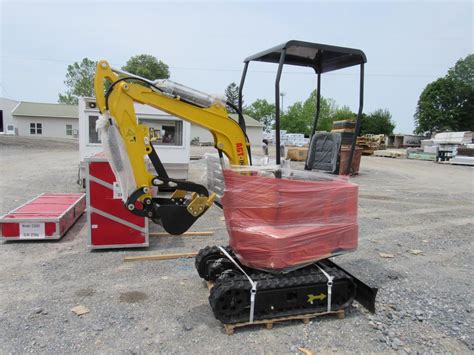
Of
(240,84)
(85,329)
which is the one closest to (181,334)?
(85,329)

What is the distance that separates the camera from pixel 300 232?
146 inches

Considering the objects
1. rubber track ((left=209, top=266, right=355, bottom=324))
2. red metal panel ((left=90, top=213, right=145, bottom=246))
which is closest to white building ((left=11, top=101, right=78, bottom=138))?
red metal panel ((left=90, top=213, right=145, bottom=246))

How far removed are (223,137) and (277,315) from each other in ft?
6.10

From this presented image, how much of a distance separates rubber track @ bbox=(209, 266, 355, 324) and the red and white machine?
7.81 ft

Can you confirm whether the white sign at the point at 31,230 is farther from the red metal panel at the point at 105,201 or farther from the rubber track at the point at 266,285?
the rubber track at the point at 266,285

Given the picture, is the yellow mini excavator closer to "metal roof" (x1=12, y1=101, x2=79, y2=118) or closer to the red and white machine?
the red and white machine

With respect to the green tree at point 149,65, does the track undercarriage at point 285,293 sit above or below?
below

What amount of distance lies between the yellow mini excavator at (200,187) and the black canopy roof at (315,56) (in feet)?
0.09

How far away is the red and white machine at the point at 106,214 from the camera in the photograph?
5.41m

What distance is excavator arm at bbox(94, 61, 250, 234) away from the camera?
3.55m

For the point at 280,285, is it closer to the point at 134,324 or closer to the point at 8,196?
the point at 134,324

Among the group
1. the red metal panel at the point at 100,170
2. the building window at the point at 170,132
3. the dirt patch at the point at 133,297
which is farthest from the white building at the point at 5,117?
the dirt patch at the point at 133,297

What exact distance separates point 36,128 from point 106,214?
1718 inches

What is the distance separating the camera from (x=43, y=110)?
144 ft
